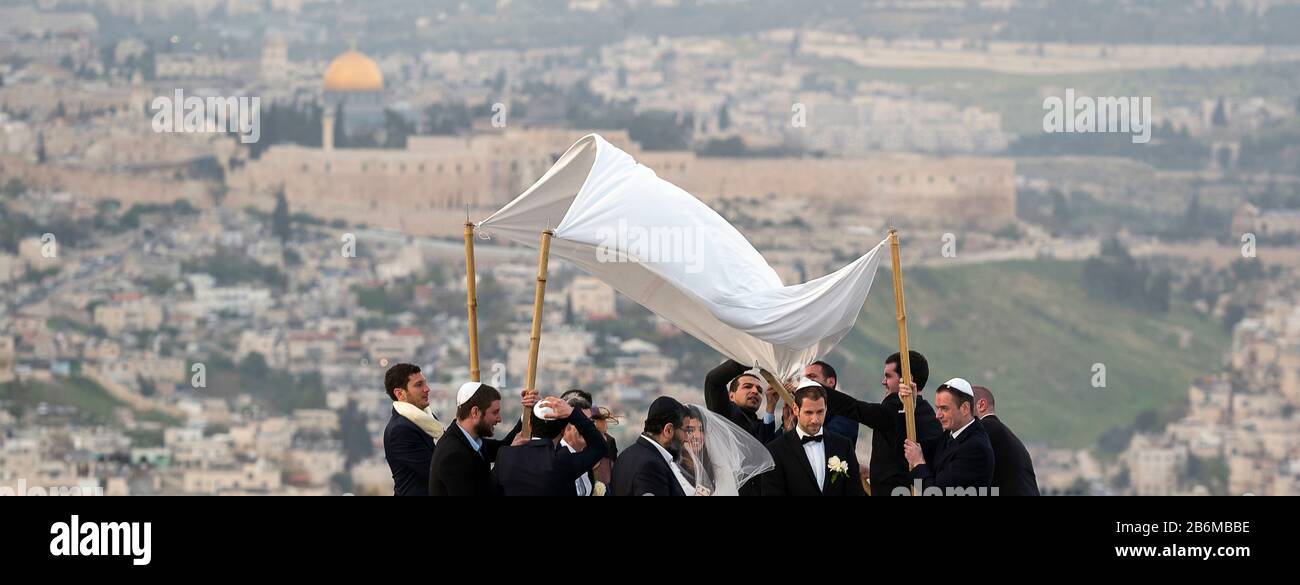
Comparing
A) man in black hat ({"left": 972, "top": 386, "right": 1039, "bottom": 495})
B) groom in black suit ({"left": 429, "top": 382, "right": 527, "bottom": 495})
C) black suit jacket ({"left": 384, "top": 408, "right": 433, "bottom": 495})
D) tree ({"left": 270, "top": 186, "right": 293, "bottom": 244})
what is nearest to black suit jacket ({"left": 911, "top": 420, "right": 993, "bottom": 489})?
man in black hat ({"left": 972, "top": 386, "right": 1039, "bottom": 495})

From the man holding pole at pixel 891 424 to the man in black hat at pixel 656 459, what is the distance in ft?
2.70

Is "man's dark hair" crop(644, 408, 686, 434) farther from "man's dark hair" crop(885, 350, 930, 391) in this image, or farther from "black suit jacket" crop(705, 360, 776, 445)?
"man's dark hair" crop(885, 350, 930, 391)

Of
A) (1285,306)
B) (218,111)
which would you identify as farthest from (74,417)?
(1285,306)

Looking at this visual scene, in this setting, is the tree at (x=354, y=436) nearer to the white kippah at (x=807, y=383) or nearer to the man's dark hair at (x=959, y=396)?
the white kippah at (x=807, y=383)

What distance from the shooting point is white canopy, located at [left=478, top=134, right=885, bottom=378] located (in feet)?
28.7

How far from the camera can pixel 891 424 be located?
8.66 metres

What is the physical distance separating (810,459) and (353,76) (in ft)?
321

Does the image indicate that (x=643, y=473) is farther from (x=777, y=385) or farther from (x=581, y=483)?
(x=777, y=385)

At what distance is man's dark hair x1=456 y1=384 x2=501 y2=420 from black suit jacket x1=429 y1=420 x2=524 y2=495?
4cm

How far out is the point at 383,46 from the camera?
379ft

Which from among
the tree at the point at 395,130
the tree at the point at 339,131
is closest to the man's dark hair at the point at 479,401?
the tree at the point at 395,130

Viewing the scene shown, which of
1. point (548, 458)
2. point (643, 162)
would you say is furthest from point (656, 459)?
point (643, 162)
